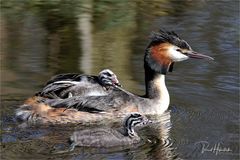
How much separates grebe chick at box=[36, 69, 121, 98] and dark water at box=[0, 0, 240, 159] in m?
0.50

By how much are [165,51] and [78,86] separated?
126 cm

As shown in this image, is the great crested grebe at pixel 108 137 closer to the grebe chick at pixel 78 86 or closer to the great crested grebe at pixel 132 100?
the great crested grebe at pixel 132 100

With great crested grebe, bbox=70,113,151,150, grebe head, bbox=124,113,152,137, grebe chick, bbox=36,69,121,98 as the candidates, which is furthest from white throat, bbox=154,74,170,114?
great crested grebe, bbox=70,113,151,150

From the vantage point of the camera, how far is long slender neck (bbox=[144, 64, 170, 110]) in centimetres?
1088

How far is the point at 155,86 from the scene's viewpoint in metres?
11.0

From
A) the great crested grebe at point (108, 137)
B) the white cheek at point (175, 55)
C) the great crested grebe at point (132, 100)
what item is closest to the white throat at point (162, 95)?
the great crested grebe at point (132, 100)

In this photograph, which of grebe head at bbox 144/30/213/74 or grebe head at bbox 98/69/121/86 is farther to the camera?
grebe head at bbox 144/30/213/74

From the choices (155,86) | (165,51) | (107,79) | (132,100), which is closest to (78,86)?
(107,79)

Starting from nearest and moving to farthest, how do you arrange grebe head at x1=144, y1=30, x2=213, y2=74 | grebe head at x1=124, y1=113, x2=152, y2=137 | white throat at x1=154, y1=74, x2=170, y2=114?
1. grebe head at x1=124, y1=113, x2=152, y2=137
2. white throat at x1=154, y1=74, x2=170, y2=114
3. grebe head at x1=144, y1=30, x2=213, y2=74

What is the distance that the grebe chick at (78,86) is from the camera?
34.0ft

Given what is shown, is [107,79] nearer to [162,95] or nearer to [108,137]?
[162,95]

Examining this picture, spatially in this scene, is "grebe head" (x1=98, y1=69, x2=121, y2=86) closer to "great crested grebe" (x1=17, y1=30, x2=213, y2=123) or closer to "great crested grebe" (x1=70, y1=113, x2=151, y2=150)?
"great crested grebe" (x1=17, y1=30, x2=213, y2=123)

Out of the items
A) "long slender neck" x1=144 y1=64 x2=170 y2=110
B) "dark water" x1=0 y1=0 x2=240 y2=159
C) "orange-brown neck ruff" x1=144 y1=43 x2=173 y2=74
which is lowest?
"dark water" x1=0 y1=0 x2=240 y2=159

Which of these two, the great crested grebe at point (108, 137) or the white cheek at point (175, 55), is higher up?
the white cheek at point (175, 55)
